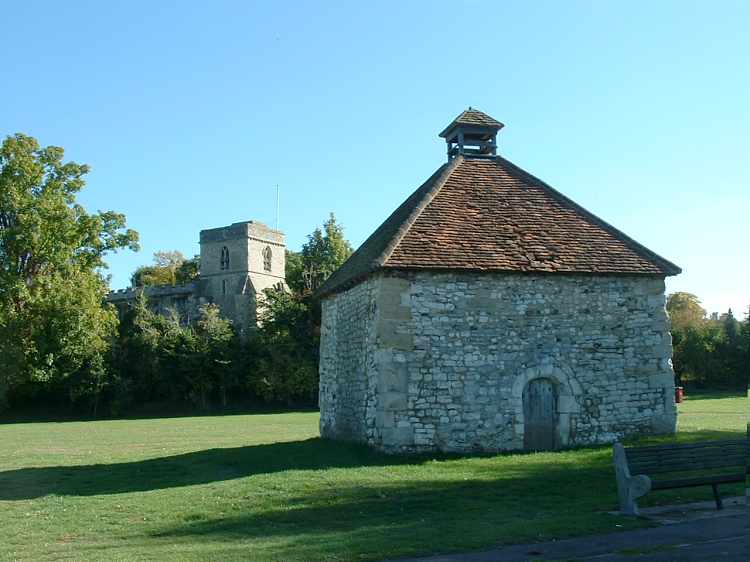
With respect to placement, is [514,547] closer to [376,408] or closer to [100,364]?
[376,408]

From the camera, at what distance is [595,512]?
1078 centimetres

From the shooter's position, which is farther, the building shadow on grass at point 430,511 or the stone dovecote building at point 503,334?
the stone dovecote building at point 503,334

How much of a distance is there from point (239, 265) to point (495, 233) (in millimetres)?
62413

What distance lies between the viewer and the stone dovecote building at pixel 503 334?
16.6 metres

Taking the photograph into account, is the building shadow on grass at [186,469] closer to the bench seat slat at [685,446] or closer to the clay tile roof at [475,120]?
the bench seat slat at [685,446]

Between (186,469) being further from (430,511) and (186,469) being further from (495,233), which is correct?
(495,233)

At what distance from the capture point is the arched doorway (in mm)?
17250

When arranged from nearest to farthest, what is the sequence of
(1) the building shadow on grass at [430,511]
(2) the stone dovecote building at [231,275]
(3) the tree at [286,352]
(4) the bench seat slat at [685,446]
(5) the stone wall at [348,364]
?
(1) the building shadow on grass at [430,511], (4) the bench seat slat at [685,446], (5) the stone wall at [348,364], (3) the tree at [286,352], (2) the stone dovecote building at [231,275]

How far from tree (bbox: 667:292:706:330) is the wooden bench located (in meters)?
52.0

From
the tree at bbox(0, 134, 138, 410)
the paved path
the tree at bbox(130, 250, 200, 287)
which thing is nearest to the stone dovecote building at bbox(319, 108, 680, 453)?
the paved path

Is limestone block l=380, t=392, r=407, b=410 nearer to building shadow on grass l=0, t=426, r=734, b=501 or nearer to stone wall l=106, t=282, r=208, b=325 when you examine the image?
building shadow on grass l=0, t=426, r=734, b=501

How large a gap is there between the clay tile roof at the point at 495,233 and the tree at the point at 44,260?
83.1 ft

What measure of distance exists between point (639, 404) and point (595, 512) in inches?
306

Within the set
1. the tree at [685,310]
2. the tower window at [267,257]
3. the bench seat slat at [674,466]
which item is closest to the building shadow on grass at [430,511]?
the bench seat slat at [674,466]
